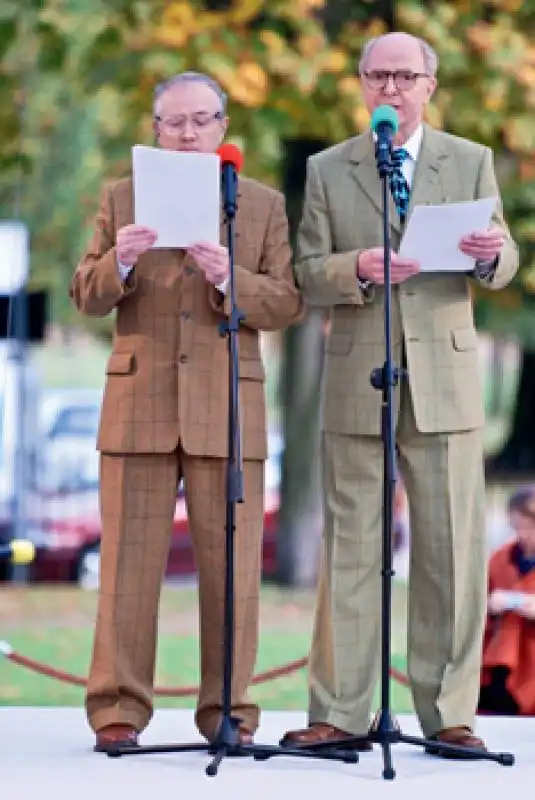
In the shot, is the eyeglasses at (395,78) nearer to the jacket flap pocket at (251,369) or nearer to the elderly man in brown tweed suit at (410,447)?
the elderly man in brown tweed suit at (410,447)

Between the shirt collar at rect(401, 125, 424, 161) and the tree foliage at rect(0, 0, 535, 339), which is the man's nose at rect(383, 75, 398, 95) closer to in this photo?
the shirt collar at rect(401, 125, 424, 161)

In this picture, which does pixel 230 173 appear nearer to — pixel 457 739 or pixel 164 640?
pixel 457 739

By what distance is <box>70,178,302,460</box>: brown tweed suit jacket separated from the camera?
5.26 metres

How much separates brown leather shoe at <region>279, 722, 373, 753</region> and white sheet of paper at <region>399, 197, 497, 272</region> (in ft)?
4.16

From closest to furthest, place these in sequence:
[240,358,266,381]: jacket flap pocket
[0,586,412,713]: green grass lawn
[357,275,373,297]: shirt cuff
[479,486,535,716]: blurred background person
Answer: [357,275,373,297]: shirt cuff, [240,358,266,381]: jacket flap pocket, [479,486,535,716]: blurred background person, [0,586,412,713]: green grass lawn

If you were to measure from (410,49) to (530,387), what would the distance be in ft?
59.8

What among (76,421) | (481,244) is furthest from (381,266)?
(76,421)

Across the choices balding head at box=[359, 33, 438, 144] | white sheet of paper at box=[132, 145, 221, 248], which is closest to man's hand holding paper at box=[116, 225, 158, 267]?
white sheet of paper at box=[132, 145, 221, 248]

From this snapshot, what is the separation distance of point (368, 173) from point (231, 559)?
3.70 feet

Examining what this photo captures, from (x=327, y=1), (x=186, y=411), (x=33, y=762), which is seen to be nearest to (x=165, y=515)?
(x=186, y=411)

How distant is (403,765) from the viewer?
16.8ft

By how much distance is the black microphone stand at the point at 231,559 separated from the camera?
4.96 m

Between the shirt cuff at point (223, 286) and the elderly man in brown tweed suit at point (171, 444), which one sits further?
the elderly man in brown tweed suit at point (171, 444)

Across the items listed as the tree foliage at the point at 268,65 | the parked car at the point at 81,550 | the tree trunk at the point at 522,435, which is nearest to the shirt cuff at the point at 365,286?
the tree foliage at the point at 268,65
